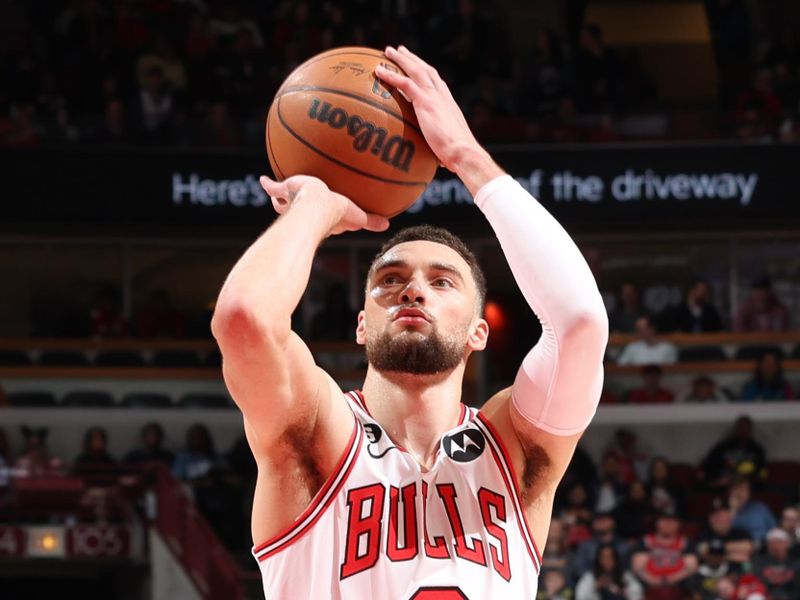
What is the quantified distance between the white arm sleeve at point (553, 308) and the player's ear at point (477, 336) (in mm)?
199

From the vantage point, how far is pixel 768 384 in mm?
12906

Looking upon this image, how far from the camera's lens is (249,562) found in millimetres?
11633

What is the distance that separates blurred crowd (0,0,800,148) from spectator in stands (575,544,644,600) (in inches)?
192

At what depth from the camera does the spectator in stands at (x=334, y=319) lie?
1361cm

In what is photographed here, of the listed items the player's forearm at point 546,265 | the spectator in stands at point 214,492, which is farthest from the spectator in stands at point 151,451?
the player's forearm at point 546,265

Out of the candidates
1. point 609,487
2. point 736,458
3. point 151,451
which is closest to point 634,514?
point 609,487

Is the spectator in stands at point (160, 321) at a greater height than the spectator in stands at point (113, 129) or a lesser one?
lesser

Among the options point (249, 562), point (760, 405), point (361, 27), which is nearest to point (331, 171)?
point (249, 562)

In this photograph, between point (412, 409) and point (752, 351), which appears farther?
point (752, 351)

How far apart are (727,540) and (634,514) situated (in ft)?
3.12

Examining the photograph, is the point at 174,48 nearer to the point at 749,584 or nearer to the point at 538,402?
the point at 749,584

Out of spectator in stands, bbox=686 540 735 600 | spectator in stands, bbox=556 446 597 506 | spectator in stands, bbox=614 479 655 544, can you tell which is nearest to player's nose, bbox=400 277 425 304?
spectator in stands, bbox=686 540 735 600

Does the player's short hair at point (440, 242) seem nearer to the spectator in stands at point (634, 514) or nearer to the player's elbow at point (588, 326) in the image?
the player's elbow at point (588, 326)

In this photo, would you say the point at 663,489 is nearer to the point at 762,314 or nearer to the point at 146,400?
the point at 762,314
